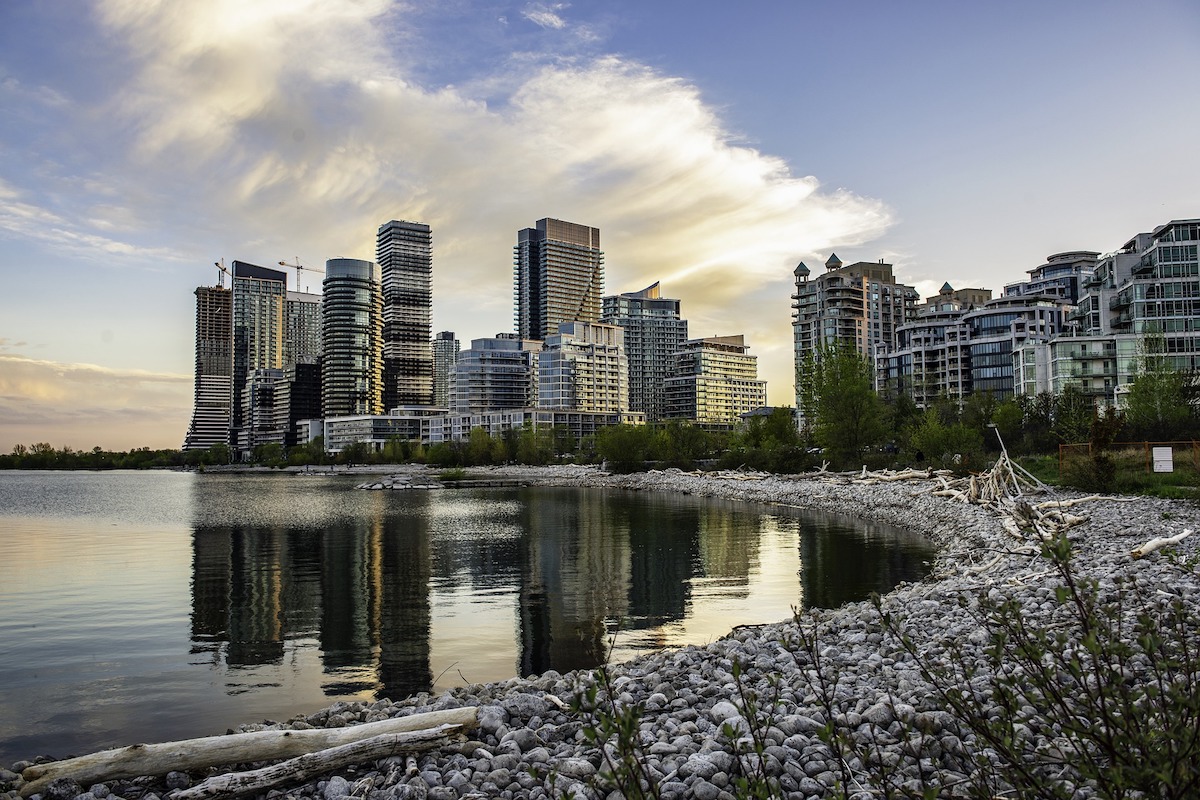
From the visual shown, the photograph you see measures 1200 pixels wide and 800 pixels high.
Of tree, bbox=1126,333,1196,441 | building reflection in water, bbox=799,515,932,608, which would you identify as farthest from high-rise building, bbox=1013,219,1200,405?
building reflection in water, bbox=799,515,932,608

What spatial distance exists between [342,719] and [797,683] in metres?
5.55

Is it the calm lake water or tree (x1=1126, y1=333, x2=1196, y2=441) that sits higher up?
tree (x1=1126, y1=333, x2=1196, y2=441)

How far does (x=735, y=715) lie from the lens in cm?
845

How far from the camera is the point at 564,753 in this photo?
761 cm

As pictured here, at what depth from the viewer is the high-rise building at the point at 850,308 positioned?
182125 millimetres

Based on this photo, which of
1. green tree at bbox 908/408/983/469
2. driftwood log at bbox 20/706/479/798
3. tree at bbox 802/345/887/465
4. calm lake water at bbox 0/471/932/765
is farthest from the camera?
tree at bbox 802/345/887/465

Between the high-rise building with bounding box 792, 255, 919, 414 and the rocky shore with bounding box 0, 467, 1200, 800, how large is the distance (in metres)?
168

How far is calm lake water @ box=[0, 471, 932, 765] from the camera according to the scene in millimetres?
12695

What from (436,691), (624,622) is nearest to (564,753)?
(436,691)

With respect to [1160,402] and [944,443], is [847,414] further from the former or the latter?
[1160,402]

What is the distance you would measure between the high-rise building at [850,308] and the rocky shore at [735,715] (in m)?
168

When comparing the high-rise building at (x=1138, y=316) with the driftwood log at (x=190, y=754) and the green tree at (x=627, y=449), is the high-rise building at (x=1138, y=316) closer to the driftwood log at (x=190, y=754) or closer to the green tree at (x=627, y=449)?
the green tree at (x=627, y=449)

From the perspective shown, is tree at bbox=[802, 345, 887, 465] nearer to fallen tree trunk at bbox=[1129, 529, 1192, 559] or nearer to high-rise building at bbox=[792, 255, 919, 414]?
fallen tree trunk at bbox=[1129, 529, 1192, 559]

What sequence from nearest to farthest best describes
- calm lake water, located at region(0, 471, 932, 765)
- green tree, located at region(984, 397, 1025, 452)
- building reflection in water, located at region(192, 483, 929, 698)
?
calm lake water, located at region(0, 471, 932, 765) < building reflection in water, located at region(192, 483, 929, 698) < green tree, located at region(984, 397, 1025, 452)
